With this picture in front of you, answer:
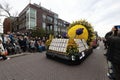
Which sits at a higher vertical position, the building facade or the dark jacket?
the building facade

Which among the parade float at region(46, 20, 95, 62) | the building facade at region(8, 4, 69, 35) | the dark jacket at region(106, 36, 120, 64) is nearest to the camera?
the dark jacket at region(106, 36, 120, 64)

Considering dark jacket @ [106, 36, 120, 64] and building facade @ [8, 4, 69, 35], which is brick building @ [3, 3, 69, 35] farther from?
dark jacket @ [106, 36, 120, 64]

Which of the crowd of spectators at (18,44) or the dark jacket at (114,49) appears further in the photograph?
Answer: the crowd of spectators at (18,44)

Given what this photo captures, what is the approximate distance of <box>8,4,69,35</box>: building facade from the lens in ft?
143

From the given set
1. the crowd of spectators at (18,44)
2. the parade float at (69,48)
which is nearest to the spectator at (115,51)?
the parade float at (69,48)

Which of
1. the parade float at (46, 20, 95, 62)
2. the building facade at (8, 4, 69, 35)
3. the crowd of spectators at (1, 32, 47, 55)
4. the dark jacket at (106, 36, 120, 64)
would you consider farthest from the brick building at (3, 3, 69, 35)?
the dark jacket at (106, 36, 120, 64)

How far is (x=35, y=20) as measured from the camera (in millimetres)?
45562

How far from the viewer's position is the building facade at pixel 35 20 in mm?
43672

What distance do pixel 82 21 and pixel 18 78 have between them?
9793 millimetres

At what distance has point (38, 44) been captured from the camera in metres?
17.5

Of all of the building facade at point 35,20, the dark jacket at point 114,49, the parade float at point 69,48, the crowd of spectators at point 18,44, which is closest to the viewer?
the dark jacket at point 114,49

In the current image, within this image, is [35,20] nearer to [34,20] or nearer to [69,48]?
[34,20]

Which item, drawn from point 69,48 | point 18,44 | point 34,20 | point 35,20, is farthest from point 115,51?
point 35,20

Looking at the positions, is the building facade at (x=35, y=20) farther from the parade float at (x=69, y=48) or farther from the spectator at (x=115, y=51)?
the spectator at (x=115, y=51)
